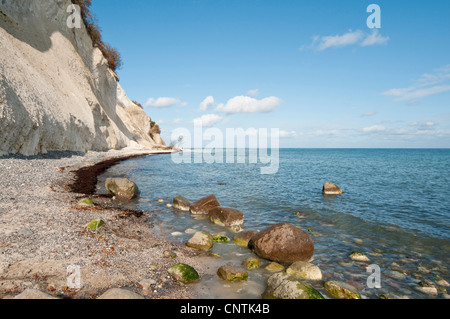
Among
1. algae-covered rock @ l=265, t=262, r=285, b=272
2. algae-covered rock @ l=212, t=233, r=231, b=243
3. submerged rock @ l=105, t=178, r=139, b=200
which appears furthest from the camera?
submerged rock @ l=105, t=178, r=139, b=200

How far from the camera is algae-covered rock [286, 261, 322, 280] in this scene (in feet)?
20.4

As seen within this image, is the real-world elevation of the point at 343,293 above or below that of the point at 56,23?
below

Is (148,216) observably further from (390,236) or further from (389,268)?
(390,236)

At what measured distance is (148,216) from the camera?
1095 cm

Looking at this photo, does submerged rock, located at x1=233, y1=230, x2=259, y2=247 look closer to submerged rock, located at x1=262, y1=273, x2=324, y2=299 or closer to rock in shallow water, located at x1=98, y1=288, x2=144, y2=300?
submerged rock, located at x1=262, y1=273, x2=324, y2=299

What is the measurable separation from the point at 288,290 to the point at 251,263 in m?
1.77

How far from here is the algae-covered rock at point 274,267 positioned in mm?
6625

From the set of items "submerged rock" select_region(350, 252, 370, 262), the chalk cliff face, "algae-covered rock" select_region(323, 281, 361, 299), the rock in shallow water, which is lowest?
"submerged rock" select_region(350, 252, 370, 262)

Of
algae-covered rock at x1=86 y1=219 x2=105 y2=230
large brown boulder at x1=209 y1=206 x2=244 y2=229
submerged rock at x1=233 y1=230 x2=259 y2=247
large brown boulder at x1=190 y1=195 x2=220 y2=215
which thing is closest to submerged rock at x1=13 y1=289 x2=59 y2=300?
algae-covered rock at x1=86 y1=219 x2=105 y2=230

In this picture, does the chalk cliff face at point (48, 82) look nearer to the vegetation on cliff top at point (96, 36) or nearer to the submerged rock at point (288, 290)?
the vegetation on cliff top at point (96, 36)

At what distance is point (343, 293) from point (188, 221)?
6.90 metres

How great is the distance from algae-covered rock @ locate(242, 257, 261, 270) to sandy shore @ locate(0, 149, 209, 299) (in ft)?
3.96

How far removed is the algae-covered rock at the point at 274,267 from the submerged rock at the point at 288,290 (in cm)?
118
